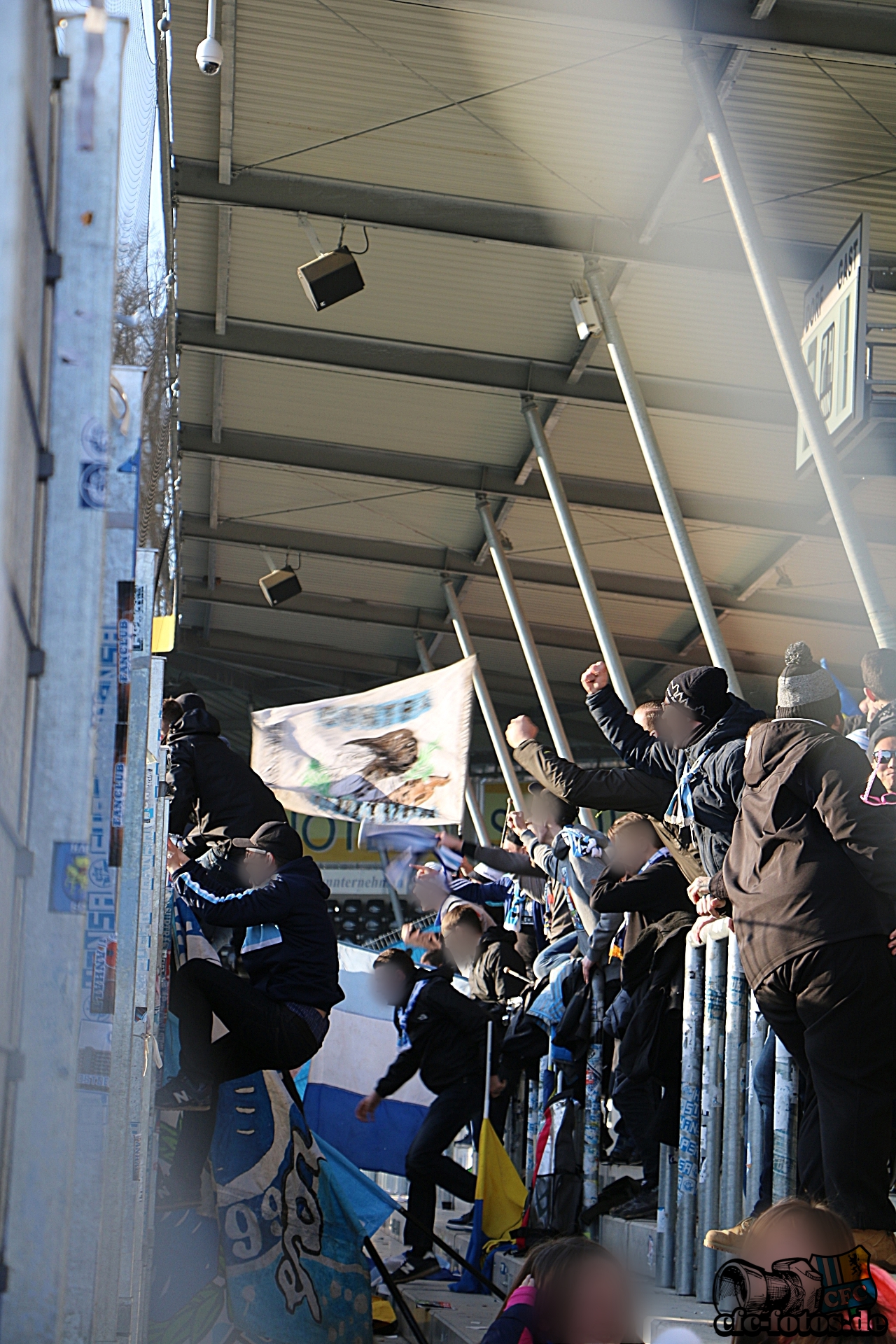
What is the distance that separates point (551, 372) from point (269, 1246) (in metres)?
8.47

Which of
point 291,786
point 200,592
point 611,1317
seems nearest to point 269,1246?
point 611,1317

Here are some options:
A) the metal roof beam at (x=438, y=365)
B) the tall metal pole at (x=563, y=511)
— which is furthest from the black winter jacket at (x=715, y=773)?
the metal roof beam at (x=438, y=365)

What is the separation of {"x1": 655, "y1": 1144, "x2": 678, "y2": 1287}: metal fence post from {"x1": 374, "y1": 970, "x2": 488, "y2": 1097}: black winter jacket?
10.1 feet

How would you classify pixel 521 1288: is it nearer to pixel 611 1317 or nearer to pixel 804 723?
pixel 611 1317

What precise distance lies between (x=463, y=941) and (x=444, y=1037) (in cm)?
66

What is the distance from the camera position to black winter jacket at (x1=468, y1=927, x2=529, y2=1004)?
27.2ft

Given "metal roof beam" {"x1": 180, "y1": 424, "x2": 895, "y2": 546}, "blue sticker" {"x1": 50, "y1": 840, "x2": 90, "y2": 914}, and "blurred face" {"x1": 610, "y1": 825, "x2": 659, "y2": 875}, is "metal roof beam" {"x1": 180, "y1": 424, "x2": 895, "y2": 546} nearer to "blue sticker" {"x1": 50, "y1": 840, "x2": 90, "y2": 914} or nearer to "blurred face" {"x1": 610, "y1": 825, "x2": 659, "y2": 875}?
"blurred face" {"x1": 610, "y1": 825, "x2": 659, "y2": 875}

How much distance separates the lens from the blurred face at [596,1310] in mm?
2793

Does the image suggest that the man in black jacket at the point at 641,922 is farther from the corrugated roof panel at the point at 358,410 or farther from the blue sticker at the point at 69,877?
the corrugated roof panel at the point at 358,410

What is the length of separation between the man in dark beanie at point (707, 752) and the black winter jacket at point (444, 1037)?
319 centimetres

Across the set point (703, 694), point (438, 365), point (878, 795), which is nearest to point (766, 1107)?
point (878, 795)

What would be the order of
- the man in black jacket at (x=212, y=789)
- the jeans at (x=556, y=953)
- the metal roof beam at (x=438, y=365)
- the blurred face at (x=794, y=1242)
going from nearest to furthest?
the blurred face at (x=794, y=1242)
the man in black jacket at (x=212, y=789)
the jeans at (x=556, y=953)
the metal roof beam at (x=438, y=365)

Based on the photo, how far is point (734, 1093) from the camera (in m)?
4.51

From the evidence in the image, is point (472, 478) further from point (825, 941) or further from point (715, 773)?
point (825, 941)
